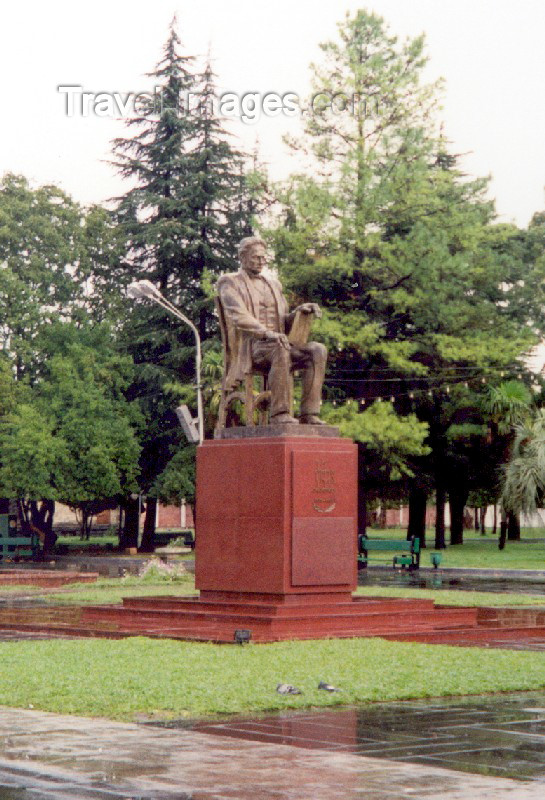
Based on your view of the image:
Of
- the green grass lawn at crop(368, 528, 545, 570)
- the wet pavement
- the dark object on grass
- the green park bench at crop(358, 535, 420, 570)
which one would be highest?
the green park bench at crop(358, 535, 420, 570)

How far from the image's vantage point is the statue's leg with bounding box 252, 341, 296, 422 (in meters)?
17.0

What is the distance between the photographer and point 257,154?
5141cm

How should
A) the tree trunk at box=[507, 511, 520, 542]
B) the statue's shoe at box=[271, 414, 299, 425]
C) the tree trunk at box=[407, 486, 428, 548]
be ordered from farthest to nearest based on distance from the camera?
the tree trunk at box=[507, 511, 520, 542], the tree trunk at box=[407, 486, 428, 548], the statue's shoe at box=[271, 414, 299, 425]

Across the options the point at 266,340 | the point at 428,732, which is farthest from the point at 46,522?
the point at 428,732

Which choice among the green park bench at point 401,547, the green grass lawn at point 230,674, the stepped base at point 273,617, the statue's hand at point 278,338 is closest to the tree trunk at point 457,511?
the green park bench at point 401,547

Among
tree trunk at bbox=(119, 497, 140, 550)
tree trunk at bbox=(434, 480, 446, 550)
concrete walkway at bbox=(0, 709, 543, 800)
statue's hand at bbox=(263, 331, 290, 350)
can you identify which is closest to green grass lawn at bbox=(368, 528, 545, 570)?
tree trunk at bbox=(434, 480, 446, 550)

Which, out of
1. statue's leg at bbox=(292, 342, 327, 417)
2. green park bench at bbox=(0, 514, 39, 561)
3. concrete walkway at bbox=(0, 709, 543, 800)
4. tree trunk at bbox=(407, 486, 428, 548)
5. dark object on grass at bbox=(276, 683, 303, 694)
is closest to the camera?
concrete walkway at bbox=(0, 709, 543, 800)

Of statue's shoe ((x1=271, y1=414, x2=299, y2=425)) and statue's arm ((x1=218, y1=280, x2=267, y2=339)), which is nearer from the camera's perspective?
statue's shoe ((x1=271, y1=414, x2=299, y2=425))

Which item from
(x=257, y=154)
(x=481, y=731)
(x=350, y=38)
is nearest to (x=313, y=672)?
(x=481, y=731)

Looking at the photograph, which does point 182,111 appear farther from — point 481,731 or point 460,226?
point 481,731

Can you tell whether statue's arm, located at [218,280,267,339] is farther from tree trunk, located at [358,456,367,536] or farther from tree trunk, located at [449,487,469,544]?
tree trunk, located at [449,487,469,544]

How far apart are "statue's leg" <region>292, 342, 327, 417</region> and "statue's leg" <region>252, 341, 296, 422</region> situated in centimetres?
27

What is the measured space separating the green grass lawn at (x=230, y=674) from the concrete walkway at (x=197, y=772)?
1.15 m

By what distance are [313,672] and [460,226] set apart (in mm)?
33561
